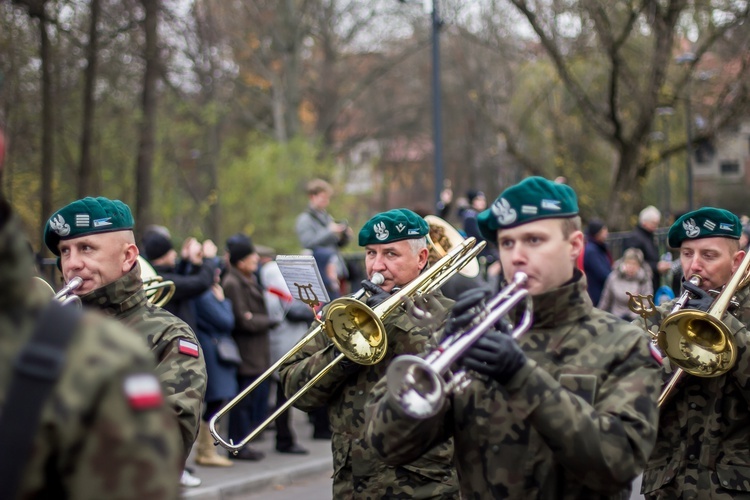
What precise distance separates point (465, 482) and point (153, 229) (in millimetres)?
6490

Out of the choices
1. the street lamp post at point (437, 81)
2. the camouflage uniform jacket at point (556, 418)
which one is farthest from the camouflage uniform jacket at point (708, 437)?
the street lamp post at point (437, 81)

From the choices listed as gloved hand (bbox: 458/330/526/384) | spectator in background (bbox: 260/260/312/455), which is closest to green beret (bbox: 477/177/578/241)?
gloved hand (bbox: 458/330/526/384)

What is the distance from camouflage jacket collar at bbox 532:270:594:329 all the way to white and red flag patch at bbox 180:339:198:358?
1.44 meters

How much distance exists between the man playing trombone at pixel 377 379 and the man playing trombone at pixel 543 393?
1094 mm

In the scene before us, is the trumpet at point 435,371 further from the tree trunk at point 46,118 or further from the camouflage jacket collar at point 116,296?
the tree trunk at point 46,118

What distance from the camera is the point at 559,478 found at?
319 cm

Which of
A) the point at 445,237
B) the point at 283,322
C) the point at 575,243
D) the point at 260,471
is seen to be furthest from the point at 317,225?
the point at 575,243

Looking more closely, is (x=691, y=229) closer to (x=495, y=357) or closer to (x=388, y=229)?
(x=388, y=229)

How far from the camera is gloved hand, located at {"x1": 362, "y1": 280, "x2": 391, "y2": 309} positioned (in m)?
4.93

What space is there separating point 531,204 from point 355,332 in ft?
5.70

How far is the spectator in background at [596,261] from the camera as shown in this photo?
12.7 meters

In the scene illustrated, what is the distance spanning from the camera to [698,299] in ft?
15.8

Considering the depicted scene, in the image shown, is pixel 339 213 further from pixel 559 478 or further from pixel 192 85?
pixel 559 478

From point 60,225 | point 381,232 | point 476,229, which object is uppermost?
point 60,225
